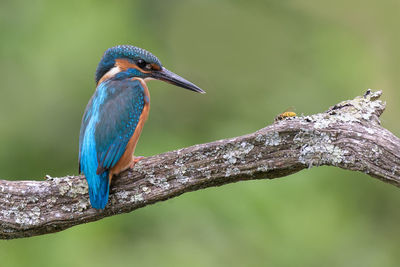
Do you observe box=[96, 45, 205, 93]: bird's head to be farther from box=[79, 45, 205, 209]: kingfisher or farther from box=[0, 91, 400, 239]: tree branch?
box=[0, 91, 400, 239]: tree branch

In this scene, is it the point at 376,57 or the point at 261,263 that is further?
the point at 376,57

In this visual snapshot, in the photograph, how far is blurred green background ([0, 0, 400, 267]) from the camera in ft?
16.9

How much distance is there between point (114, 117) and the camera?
12.3 ft

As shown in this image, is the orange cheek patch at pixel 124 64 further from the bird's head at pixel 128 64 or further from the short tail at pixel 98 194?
the short tail at pixel 98 194

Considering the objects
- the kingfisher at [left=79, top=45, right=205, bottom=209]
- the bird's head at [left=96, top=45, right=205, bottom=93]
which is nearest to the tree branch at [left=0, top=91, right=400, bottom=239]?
the kingfisher at [left=79, top=45, right=205, bottom=209]

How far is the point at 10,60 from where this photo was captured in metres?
6.28

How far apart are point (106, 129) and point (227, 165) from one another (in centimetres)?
80

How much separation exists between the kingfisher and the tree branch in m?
0.11

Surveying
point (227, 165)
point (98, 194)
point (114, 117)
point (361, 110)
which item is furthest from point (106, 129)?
point (361, 110)

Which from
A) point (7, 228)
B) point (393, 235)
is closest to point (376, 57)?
point (393, 235)

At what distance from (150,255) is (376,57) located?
3161 mm

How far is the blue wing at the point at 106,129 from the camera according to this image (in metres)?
3.45

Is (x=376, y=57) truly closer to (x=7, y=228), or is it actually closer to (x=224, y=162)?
(x=224, y=162)

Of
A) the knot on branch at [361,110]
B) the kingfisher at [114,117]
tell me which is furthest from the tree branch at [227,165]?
the kingfisher at [114,117]
